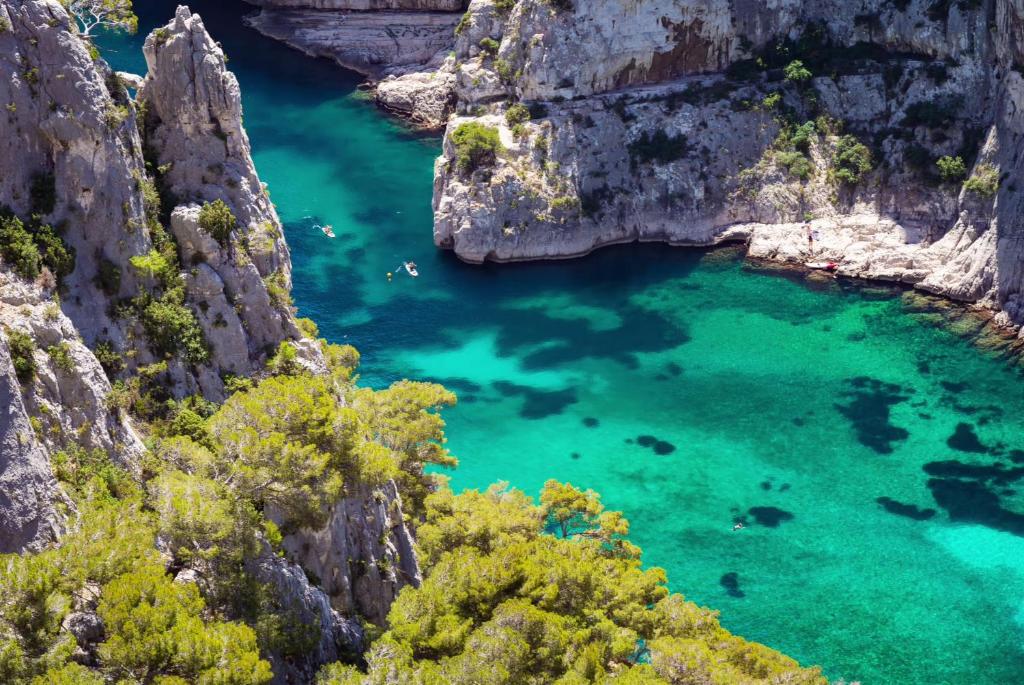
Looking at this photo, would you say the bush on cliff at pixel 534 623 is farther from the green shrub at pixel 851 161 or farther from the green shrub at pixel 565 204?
the green shrub at pixel 851 161

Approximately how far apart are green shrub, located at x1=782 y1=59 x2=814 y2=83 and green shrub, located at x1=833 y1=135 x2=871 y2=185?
19.2 ft

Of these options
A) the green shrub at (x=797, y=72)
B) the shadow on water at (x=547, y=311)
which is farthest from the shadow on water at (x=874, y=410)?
the green shrub at (x=797, y=72)

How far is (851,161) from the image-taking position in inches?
3307

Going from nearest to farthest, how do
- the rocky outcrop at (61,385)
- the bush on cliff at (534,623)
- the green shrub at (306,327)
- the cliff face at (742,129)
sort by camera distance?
1. the rocky outcrop at (61,385)
2. the bush on cliff at (534,623)
3. the green shrub at (306,327)
4. the cliff face at (742,129)

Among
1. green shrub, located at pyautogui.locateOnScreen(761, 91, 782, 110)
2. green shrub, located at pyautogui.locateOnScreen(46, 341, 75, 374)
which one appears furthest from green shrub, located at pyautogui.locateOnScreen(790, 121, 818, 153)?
green shrub, located at pyautogui.locateOnScreen(46, 341, 75, 374)

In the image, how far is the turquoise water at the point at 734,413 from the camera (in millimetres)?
54781

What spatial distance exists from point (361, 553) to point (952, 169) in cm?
5757

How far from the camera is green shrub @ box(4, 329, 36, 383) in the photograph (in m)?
31.2

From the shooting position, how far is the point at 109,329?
1443 inches

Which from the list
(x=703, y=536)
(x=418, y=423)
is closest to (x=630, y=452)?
(x=703, y=536)

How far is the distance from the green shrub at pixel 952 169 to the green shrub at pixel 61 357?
212ft

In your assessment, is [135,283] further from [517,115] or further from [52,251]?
[517,115]

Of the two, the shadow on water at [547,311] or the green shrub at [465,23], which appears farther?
the green shrub at [465,23]

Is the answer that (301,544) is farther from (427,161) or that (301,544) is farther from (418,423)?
(427,161)
